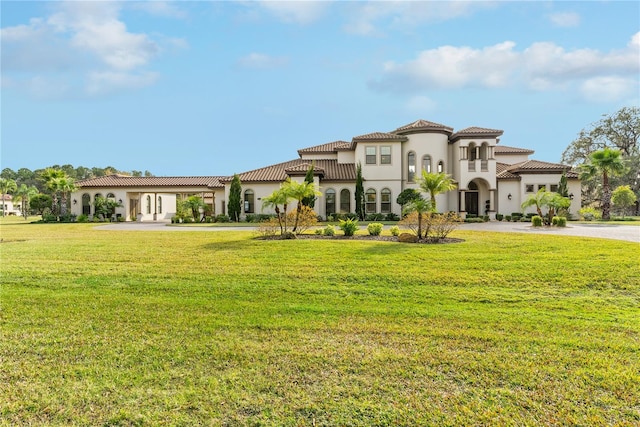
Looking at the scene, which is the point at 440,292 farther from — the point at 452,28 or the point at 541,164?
the point at 541,164

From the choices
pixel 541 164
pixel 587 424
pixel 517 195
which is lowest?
pixel 587 424

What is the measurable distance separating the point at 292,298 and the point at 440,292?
3015 mm

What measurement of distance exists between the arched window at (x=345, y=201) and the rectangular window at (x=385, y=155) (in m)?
4.15

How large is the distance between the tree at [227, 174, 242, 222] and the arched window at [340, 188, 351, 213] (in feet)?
29.7

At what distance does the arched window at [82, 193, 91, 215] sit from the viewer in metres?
37.8

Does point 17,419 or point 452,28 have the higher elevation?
point 452,28

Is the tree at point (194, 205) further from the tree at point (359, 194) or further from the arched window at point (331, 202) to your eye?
the tree at point (359, 194)

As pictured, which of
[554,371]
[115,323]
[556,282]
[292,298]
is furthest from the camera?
[556,282]

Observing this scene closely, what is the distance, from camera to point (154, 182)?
39469 mm

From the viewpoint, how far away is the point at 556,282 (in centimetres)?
777

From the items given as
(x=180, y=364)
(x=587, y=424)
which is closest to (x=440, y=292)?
(x=587, y=424)

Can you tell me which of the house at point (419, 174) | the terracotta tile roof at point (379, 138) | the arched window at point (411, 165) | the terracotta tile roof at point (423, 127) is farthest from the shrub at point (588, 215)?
the terracotta tile roof at point (379, 138)

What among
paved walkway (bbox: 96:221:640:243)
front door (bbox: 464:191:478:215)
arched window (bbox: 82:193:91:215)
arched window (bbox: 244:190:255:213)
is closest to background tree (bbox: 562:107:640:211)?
front door (bbox: 464:191:478:215)

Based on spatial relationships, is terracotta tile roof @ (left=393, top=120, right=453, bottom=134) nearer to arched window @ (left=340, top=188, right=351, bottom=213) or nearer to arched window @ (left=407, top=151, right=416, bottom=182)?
arched window @ (left=407, top=151, right=416, bottom=182)
